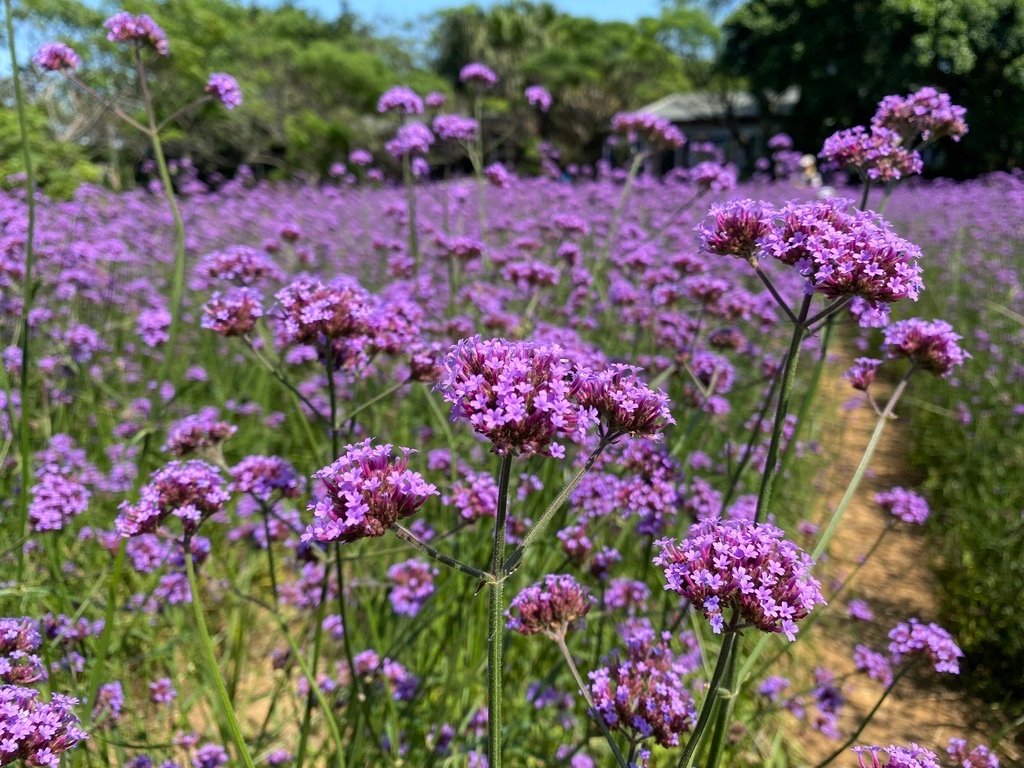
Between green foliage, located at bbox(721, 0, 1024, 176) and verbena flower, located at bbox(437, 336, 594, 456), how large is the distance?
84.0 ft

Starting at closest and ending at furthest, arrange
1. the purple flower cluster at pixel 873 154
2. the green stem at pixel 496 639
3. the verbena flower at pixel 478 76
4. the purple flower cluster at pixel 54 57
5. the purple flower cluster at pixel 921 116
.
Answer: the green stem at pixel 496 639 → the purple flower cluster at pixel 873 154 → the purple flower cluster at pixel 921 116 → the purple flower cluster at pixel 54 57 → the verbena flower at pixel 478 76

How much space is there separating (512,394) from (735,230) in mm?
787

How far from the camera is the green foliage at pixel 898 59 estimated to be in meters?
22.5

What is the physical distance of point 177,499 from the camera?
166cm

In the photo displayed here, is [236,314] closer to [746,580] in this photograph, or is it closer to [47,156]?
[746,580]

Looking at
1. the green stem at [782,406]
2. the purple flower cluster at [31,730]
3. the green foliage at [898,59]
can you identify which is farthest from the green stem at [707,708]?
the green foliage at [898,59]

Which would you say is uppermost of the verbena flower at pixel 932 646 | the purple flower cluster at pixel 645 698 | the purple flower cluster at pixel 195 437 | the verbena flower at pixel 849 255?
the verbena flower at pixel 849 255

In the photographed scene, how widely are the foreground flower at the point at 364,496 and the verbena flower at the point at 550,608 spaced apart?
1.80 feet

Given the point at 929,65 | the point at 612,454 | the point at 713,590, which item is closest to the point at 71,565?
the point at 612,454

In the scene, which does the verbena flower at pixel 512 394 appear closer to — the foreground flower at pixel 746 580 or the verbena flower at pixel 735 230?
the foreground flower at pixel 746 580

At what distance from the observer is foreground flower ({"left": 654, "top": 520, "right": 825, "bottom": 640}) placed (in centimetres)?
120

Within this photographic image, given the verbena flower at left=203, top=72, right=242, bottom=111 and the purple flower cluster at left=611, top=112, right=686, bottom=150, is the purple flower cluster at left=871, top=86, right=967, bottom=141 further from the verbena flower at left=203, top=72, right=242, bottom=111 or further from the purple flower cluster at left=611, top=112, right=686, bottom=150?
the purple flower cluster at left=611, top=112, right=686, bottom=150

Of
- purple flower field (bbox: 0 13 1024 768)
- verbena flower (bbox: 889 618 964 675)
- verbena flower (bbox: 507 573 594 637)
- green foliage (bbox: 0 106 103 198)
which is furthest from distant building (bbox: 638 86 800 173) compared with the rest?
verbena flower (bbox: 507 573 594 637)

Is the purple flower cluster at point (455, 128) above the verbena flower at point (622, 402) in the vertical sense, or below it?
above
